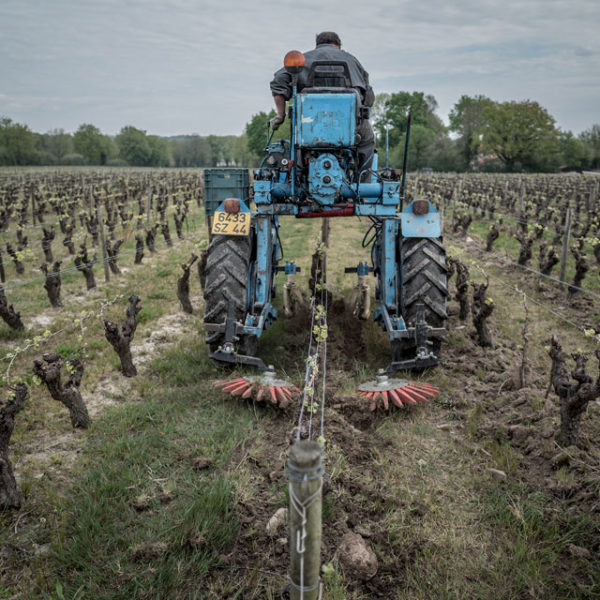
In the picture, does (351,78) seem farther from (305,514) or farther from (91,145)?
(91,145)

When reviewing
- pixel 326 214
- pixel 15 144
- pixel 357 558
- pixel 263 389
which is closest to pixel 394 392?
pixel 263 389

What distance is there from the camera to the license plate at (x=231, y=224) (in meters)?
4.59

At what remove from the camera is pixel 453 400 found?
13.4 ft

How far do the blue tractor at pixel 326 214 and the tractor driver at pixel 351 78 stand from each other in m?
0.11

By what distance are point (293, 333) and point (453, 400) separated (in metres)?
2.18

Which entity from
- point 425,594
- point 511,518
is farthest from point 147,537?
point 511,518

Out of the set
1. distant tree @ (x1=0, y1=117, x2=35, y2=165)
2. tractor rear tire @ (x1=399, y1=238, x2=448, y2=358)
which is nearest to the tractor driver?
tractor rear tire @ (x1=399, y1=238, x2=448, y2=358)

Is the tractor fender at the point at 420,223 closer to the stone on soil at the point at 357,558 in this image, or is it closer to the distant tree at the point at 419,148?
the stone on soil at the point at 357,558

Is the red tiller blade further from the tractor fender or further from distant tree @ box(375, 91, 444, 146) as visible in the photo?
distant tree @ box(375, 91, 444, 146)

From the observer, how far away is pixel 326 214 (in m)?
4.81

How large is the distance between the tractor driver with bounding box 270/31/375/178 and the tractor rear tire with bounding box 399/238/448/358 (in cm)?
120

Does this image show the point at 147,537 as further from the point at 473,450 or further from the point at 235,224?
the point at 235,224

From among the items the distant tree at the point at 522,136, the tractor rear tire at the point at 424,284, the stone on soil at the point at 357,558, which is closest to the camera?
the stone on soil at the point at 357,558

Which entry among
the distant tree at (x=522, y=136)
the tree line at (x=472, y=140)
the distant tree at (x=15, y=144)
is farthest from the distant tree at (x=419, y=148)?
the distant tree at (x=15, y=144)
